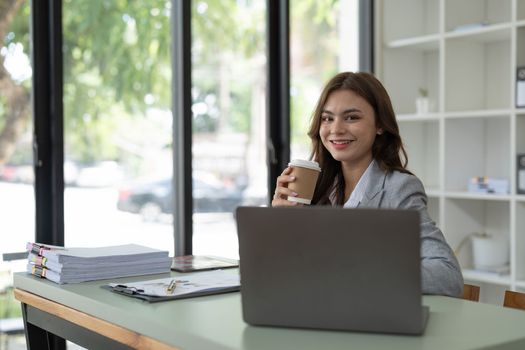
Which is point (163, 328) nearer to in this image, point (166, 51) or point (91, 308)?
point (91, 308)

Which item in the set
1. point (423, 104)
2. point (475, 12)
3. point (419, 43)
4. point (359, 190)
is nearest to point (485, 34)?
point (475, 12)

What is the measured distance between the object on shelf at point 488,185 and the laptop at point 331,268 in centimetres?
226

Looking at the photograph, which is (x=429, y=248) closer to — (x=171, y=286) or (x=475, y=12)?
(x=171, y=286)

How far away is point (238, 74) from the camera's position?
3584 millimetres

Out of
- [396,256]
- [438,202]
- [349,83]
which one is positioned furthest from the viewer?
[438,202]

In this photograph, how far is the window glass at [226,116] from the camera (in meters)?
3.45

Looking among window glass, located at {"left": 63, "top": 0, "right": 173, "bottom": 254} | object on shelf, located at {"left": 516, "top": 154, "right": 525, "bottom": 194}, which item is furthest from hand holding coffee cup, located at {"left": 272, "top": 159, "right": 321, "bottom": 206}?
object on shelf, located at {"left": 516, "top": 154, "right": 525, "bottom": 194}

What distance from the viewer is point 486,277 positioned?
3.46 meters

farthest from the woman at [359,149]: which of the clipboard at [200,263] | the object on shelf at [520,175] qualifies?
the object on shelf at [520,175]

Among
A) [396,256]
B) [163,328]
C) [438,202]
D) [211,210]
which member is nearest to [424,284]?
[396,256]

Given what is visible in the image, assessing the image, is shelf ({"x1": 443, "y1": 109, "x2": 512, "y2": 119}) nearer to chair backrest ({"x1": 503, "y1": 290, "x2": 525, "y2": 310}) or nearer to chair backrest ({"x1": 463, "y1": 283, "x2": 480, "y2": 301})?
chair backrest ({"x1": 463, "y1": 283, "x2": 480, "y2": 301})

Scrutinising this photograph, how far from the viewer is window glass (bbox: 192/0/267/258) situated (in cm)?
345

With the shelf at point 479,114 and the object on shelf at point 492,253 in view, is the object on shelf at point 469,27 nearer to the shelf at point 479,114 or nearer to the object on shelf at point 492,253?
the shelf at point 479,114

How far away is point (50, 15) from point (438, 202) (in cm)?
223
